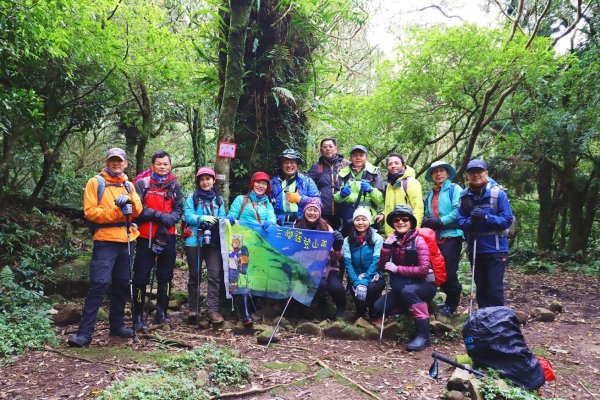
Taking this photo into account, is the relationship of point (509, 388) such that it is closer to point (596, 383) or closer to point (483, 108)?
point (596, 383)

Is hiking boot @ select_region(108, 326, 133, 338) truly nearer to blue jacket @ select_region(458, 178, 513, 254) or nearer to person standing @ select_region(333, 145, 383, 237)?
person standing @ select_region(333, 145, 383, 237)

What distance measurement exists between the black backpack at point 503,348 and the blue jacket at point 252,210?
10.1 feet

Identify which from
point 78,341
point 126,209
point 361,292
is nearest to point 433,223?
point 361,292

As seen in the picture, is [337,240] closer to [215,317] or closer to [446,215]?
[446,215]

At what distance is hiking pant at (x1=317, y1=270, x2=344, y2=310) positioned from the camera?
610 centimetres

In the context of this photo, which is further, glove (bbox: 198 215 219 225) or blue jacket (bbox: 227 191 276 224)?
blue jacket (bbox: 227 191 276 224)

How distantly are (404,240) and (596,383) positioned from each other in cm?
253

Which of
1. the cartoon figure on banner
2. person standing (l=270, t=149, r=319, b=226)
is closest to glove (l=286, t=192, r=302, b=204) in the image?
person standing (l=270, t=149, r=319, b=226)

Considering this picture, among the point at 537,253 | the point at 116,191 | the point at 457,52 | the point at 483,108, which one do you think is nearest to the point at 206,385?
the point at 116,191

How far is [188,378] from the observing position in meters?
3.84

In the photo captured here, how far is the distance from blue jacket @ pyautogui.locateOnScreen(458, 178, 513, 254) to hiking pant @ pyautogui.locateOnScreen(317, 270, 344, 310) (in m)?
1.84

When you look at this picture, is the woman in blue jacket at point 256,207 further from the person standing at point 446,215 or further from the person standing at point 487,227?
the person standing at point 487,227

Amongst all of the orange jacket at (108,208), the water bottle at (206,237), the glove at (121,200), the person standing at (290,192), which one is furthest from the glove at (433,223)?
the glove at (121,200)

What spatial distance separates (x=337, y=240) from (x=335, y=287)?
68cm
